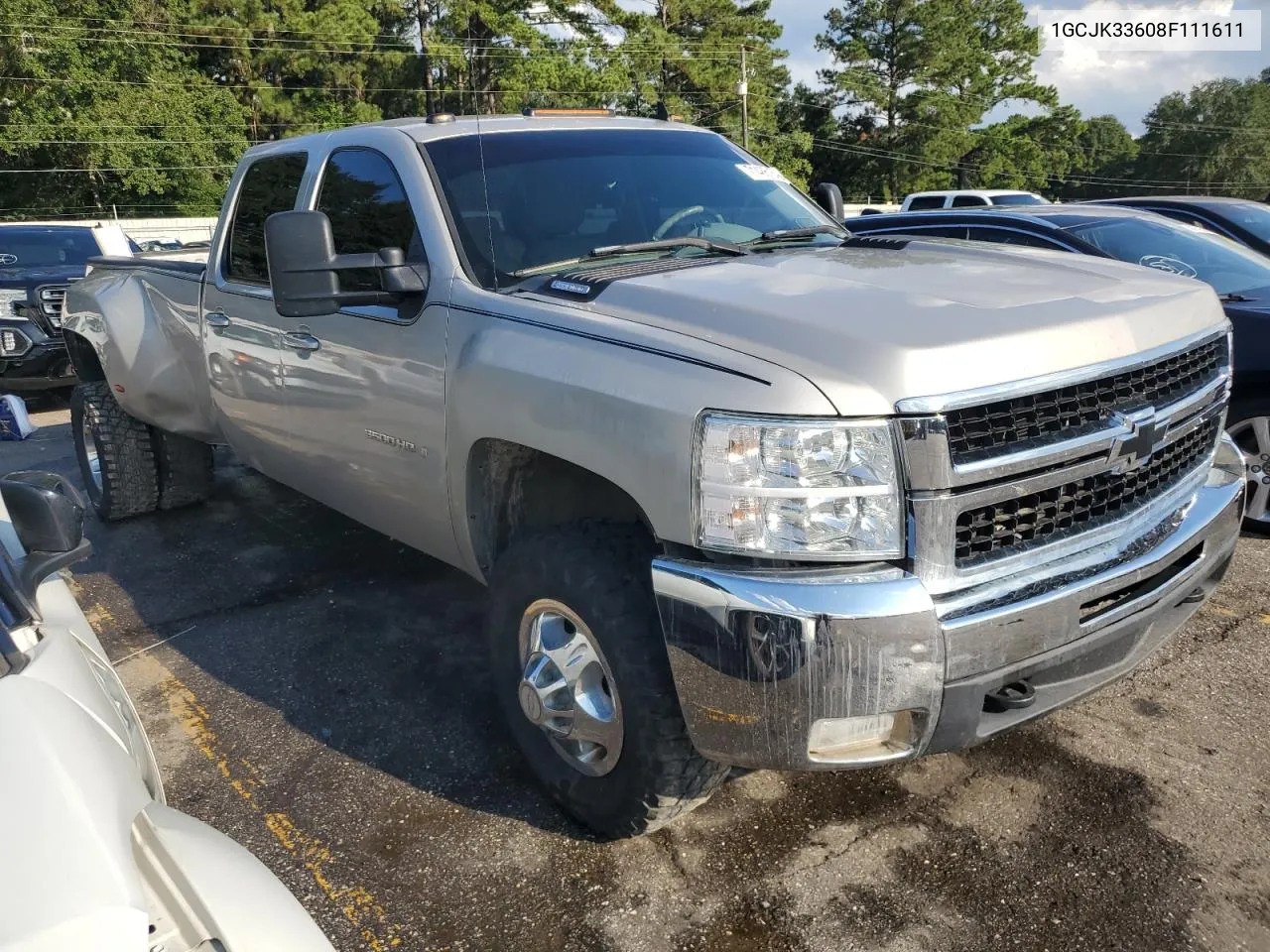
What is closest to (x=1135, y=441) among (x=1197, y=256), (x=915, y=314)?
(x=915, y=314)

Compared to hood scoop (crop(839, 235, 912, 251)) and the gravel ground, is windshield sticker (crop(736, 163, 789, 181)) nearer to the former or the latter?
hood scoop (crop(839, 235, 912, 251))

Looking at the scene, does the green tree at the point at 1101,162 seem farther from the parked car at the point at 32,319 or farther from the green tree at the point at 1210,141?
the parked car at the point at 32,319

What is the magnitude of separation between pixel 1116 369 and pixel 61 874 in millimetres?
2354

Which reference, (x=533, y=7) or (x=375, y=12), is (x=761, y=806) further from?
(x=375, y=12)

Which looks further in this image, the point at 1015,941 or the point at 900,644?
the point at 1015,941

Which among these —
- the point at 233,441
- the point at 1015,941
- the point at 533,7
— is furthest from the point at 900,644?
the point at 533,7

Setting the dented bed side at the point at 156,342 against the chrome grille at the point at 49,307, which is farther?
the chrome grille at the point at 49,307

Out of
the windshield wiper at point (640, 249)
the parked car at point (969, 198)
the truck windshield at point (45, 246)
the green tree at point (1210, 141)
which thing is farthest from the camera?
the green tree at point (1210, 141)

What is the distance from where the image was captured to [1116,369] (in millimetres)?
2412

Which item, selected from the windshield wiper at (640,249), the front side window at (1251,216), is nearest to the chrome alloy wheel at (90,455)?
the windshield wiper at (640,249)

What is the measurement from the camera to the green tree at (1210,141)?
3091 inches

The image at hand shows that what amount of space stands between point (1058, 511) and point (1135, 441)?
11.7 inches

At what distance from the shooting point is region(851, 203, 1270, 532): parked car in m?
4.95

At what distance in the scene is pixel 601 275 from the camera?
2.87 metres
